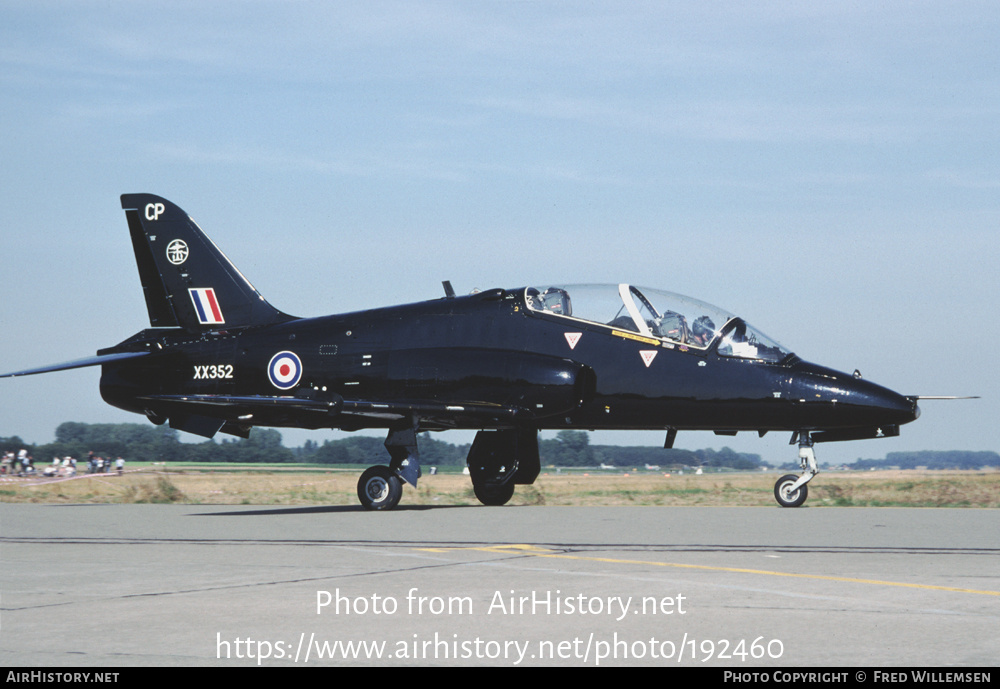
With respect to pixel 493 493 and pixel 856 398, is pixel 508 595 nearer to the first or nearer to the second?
pixel 856 398

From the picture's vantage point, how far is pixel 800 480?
1752 cm

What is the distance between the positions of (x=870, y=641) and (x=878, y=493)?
18565 millimetres

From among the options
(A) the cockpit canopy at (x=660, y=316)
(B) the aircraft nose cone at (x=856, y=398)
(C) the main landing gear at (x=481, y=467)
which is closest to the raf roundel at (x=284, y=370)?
(C) the main landing gear at (x=481, y=467)

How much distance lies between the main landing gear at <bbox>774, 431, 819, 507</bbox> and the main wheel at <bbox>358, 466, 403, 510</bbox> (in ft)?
20.2

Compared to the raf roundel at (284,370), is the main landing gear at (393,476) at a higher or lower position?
lower

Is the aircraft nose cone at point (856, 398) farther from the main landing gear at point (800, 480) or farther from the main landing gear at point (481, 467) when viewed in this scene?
the main landing gear at point (481, 467)

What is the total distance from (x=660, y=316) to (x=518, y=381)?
253 cm

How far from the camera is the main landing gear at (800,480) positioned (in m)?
17.2

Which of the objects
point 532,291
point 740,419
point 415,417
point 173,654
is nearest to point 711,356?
point 740,419

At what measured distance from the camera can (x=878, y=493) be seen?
23.6 meters

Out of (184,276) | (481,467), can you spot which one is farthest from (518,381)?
(184,276)

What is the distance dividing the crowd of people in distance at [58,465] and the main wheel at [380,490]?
27.3 m

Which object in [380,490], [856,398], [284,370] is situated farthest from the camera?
[284,370]
